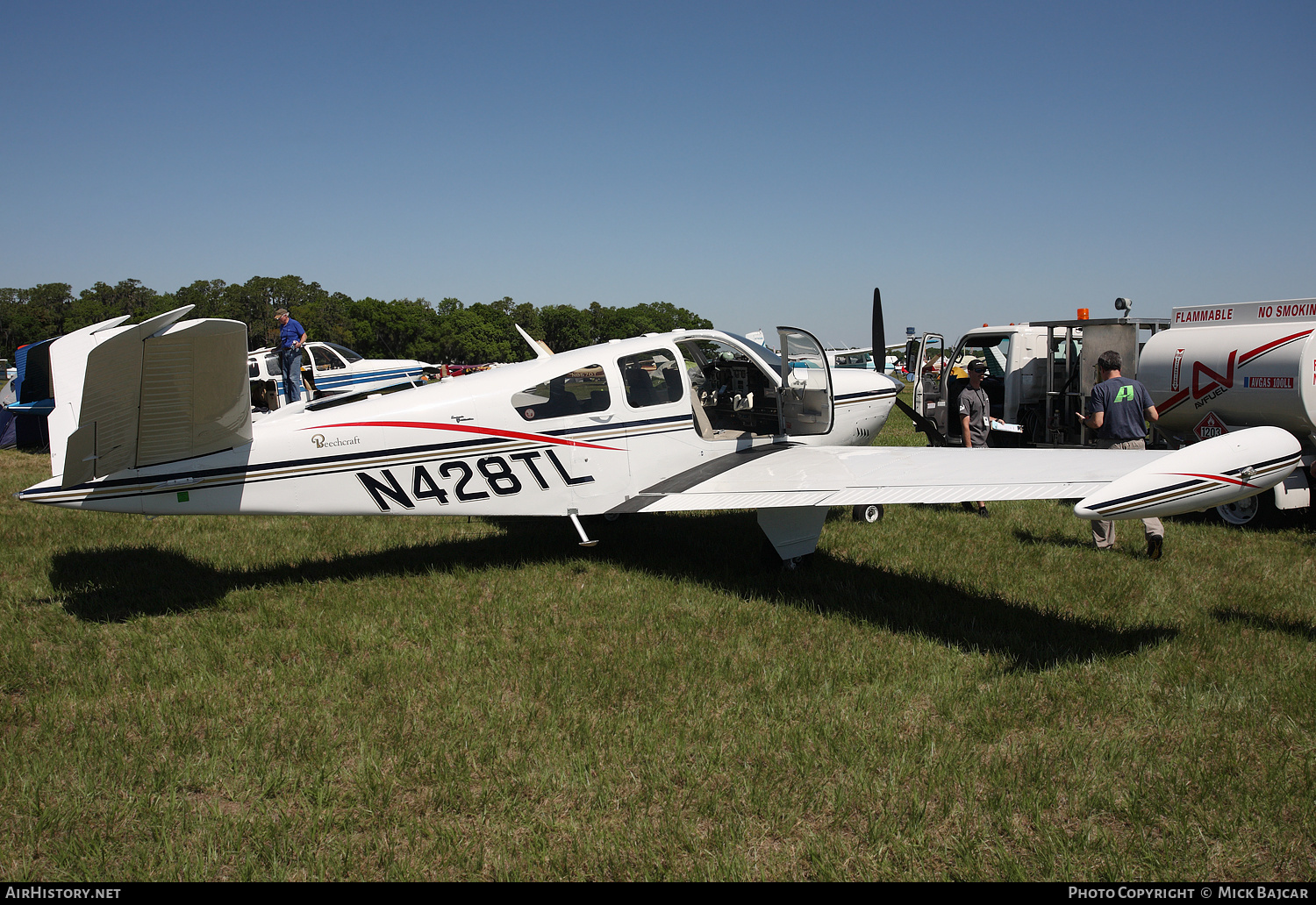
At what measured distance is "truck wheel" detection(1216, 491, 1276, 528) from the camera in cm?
873

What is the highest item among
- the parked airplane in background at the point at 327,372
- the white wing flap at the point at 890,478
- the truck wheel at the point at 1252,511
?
the parked airplane in background at the point at 327,372

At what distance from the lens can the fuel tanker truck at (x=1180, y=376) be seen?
8523 mm

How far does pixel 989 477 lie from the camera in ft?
19.2

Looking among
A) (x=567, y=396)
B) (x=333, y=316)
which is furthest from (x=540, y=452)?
(x=333, y=316)

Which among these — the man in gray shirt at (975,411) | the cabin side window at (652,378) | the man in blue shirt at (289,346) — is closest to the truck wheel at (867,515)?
the man in gray shirt at (975,411)

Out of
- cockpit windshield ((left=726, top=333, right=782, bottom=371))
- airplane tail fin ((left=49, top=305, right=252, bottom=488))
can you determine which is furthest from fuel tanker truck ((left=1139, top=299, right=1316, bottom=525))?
airplane tail fin ((left=49, top=305, right=252, bottom=488))

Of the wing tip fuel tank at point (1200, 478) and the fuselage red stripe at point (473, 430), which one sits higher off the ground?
the fuselage red stripe at point (473, 430)

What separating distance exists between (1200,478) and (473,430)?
17.6 ft

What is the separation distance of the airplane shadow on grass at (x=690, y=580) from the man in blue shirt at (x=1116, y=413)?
8.25 feet

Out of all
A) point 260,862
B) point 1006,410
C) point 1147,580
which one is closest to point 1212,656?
point 1147,580

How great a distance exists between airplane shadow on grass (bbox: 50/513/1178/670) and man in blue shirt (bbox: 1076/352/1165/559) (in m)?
2.51

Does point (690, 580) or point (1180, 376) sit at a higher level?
point (1180, 376)

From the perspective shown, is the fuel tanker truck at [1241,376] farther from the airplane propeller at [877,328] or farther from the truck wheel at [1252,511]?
the airplane propeller at [877,328]

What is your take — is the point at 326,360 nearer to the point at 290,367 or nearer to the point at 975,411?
the point at 290,367
